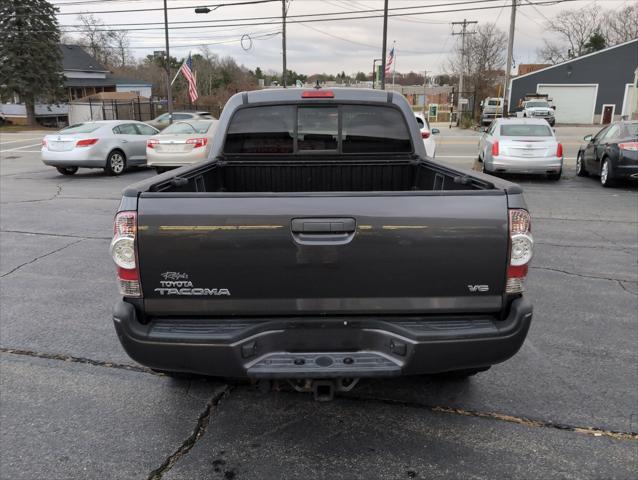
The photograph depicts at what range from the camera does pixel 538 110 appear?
36375 mm

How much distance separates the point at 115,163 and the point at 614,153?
1334 centimetres

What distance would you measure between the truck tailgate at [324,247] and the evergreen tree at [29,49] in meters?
45.4

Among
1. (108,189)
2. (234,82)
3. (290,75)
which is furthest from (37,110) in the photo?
(290,75)

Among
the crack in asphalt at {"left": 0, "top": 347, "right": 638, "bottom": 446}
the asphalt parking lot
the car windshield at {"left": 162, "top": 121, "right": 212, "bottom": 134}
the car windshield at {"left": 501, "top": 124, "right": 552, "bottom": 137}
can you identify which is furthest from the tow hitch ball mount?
the car windshield at {"left": 162, "top": 121, "right": 212, "bottom": 134}

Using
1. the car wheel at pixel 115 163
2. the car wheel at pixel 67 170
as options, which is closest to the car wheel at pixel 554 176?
the car wheel at pixel 115 163

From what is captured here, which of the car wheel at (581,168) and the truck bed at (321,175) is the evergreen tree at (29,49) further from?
the truck bed at (321,175)

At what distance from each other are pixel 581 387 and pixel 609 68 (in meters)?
48.1

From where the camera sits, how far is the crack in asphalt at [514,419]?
309 centimetres

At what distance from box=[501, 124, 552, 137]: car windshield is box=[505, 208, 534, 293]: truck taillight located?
11710 mm

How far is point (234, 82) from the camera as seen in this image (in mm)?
75438

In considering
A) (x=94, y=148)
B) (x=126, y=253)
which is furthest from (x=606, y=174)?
(x=94, y=148)

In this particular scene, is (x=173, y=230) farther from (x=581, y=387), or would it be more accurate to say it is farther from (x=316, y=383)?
(x=581, y=387)

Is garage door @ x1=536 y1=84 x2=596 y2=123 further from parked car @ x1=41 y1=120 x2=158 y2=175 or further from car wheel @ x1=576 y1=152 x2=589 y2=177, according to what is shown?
parked car @ x1=41 y1=120 x2=158 y2=175

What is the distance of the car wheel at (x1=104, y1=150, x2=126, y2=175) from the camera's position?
1509 cm
